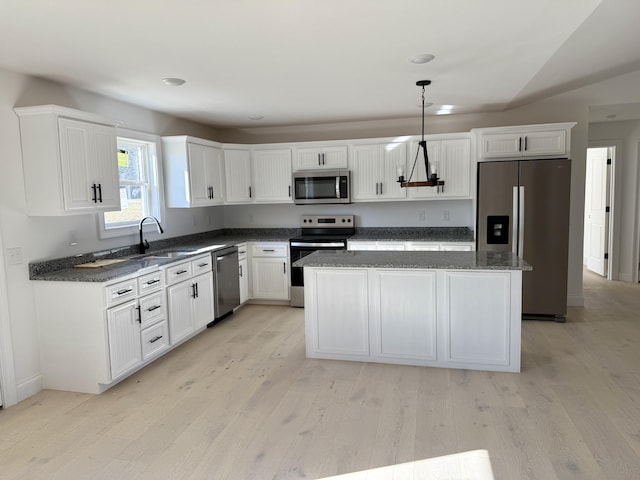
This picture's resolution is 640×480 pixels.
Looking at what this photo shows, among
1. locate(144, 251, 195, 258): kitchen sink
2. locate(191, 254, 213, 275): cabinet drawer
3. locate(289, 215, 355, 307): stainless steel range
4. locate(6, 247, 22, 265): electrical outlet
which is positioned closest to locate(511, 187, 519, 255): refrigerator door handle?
locate(289, 215, 355, 307): stainless steel range

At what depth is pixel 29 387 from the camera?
Answer: 10.3ft

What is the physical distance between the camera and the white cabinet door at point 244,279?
5.30m

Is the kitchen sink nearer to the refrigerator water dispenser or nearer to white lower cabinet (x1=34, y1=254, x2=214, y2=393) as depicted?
white lower cabinet (x1=34, y1=254, x2=214, y2=393)

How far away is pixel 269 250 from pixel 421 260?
2.48 meters

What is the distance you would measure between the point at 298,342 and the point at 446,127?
3339 mm

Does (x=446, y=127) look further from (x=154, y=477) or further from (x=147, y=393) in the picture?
(x=154, y=477)

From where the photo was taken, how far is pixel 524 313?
15.3ft

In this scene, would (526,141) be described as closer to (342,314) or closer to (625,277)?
(342,314)

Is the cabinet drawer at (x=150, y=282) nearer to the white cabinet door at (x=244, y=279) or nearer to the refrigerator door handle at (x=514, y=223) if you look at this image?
the white cabinet door at (x=244, y=279)

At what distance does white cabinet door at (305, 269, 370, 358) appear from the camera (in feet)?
11.6

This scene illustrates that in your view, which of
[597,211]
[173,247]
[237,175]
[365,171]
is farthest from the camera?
[597,211]

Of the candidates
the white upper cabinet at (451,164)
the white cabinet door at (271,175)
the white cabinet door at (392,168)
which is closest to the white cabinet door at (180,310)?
the white cabinet door at (271,175)

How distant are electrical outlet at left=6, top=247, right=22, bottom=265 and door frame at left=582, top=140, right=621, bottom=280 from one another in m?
7.13

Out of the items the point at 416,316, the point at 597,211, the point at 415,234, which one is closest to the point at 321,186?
the point at 415,234
